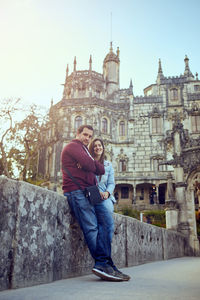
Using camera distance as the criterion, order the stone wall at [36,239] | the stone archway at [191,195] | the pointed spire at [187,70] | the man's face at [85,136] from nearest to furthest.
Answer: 1. the stone wall at [36,239]
2. the man's face at [85,136]
3. the stone archway at [191,195]
4. the pointed spire at [187,70]

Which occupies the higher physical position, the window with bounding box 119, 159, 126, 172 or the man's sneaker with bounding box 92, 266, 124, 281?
the window with bounding box 119, 159, 126, 172

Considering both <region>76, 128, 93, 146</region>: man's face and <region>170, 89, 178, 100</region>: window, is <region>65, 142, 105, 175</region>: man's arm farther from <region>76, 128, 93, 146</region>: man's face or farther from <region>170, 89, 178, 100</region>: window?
<region>170, 89, 178, 100</region>: window

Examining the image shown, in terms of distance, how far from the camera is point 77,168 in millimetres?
3895

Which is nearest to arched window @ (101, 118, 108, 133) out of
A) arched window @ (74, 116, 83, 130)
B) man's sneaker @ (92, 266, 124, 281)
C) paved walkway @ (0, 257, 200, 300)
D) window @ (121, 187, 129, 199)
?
arched window @ (74, 116, 83, 130)

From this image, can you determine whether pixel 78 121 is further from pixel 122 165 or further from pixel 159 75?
pixel 159 75

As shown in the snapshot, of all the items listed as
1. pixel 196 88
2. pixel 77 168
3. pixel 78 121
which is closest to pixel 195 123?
pixel 196 88

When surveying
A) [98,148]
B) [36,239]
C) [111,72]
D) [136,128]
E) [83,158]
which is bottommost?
[36,239]

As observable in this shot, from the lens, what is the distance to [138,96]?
38.3m

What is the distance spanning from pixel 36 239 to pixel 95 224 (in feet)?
2.99

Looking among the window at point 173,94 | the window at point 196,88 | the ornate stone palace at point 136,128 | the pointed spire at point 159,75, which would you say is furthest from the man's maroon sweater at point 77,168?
the window at point 196,88

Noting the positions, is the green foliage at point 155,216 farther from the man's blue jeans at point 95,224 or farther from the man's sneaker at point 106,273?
the man's sneaker at point 106,273

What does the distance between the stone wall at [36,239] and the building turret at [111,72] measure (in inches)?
1535

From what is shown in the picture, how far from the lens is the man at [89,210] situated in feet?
11.7

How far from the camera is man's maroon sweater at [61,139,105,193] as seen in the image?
3.81 m
